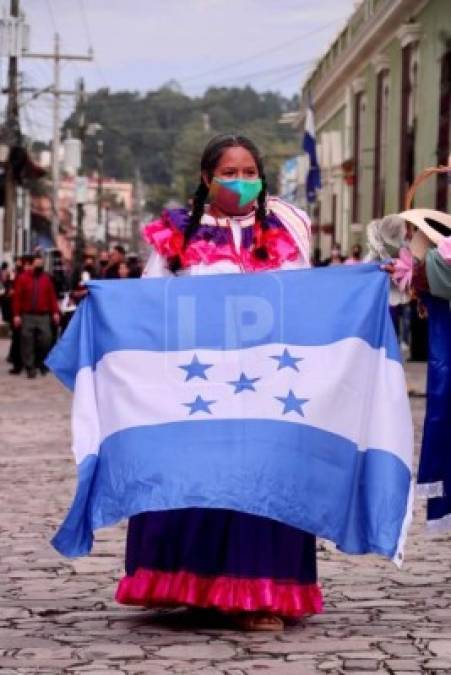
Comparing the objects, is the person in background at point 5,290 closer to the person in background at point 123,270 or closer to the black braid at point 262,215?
the person in background at point 123,270

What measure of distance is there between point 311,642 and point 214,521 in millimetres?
544

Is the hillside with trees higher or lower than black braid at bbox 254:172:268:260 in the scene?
higher

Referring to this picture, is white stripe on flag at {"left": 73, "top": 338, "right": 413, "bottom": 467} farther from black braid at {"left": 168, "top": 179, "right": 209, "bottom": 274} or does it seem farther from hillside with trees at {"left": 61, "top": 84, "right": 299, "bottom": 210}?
hillside with trees at {"left": 61, "top": 84, "right": 299, "bottom": 210}

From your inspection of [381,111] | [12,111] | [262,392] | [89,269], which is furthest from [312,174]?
[262,392]

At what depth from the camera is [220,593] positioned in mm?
6160

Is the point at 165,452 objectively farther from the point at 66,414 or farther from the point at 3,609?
the point at 66,414

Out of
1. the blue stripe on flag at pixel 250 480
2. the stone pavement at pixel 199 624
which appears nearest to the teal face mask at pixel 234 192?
the blue stripe on flag at pixel 250 480

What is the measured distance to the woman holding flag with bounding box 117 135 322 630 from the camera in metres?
6.19

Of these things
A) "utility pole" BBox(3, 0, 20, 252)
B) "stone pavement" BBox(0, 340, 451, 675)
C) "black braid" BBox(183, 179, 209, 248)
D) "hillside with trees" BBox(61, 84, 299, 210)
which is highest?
"hillside with trees" BBox(61, 84, 299, 210)

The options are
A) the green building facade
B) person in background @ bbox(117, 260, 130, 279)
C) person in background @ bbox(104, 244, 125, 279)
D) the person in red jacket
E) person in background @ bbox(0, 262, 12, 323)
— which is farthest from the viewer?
person in background @ bbox(0, 262, 12, 323)

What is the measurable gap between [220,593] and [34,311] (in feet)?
59.1

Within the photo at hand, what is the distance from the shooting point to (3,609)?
6750 mm

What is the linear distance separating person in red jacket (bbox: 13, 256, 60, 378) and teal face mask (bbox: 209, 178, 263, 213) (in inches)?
683

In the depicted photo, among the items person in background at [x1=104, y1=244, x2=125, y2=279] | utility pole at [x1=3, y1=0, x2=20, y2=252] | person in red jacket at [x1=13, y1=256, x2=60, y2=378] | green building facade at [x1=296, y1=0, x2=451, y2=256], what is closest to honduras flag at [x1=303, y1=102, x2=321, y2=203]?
green building facade at [x1=296, y1=0, x2=451, y2=256]
